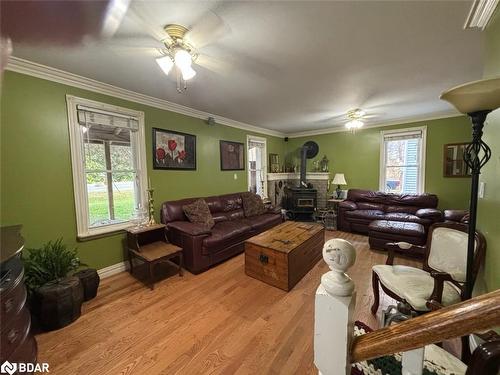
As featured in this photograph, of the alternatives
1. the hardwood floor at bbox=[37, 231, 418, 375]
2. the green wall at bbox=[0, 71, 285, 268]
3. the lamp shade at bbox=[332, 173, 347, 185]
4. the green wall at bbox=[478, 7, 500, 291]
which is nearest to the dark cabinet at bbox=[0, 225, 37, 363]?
the hardwood floor at bbox=[37, 231, 418, 375]

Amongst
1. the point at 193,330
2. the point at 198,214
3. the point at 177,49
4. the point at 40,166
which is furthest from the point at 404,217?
the point at 40,166

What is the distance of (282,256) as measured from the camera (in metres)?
2.40

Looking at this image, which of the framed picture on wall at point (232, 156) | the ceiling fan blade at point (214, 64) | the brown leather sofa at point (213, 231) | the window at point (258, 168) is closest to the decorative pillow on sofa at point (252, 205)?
the brown leather sofa at point (213, 231)

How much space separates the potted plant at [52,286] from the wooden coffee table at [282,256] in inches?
70.6

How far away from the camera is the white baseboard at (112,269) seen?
2686mm

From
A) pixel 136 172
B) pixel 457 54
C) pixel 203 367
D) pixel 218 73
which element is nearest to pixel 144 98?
pixel 136 172

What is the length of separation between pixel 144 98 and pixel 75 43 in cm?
127

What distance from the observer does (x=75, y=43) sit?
1.77 m

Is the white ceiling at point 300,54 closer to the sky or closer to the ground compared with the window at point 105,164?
closer to the sky

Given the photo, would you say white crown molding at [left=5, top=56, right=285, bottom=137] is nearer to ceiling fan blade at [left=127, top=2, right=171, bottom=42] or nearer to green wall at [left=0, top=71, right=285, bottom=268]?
green wall at [left=0, top=71, right=285, bottom=268]

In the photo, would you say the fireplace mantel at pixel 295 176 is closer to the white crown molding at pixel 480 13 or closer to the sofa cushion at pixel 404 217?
the sofa cushion at pixel 404 217

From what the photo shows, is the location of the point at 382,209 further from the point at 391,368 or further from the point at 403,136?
the point at 391,368

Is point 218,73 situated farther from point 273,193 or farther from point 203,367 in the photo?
point 273,193

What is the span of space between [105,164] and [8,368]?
219 centimetres
